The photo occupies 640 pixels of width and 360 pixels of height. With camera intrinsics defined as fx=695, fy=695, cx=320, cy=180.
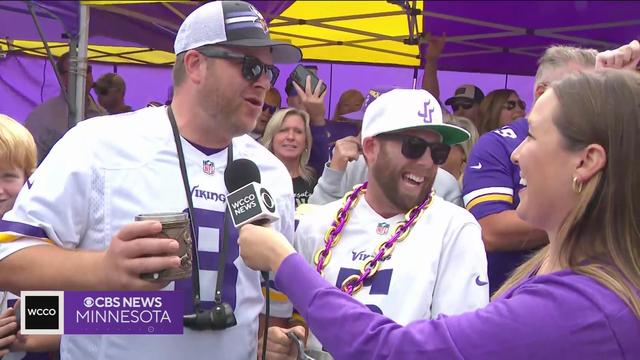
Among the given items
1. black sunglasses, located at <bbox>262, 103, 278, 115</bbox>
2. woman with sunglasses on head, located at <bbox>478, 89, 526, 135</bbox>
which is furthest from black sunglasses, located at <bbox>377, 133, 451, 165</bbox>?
black sunglasses, located at <bbox>262, 103, 278, 115</bbox>

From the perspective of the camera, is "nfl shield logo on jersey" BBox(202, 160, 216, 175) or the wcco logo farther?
"nfl shield logo on jersey" BBox(202, 160, 216, 175)

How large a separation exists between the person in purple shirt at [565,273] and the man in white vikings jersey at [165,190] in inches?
22.0

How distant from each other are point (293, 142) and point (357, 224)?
2.30 m

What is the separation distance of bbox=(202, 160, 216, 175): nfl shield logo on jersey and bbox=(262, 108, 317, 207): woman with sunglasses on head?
2.47 m

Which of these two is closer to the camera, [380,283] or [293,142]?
[380,283]

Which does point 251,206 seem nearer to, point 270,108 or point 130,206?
point 130,206

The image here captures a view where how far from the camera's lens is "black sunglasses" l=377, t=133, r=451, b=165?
107 inches

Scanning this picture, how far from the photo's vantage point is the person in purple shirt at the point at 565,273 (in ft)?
4.43

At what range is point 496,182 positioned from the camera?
3299mm

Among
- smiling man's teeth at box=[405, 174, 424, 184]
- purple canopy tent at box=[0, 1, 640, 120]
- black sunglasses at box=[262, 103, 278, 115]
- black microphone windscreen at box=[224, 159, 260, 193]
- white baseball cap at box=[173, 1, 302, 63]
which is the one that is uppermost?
purple canopy tent at box=[0, 1, 640, 120]

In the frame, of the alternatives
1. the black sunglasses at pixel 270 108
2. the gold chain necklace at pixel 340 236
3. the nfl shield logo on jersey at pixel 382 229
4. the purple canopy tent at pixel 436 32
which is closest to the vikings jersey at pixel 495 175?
the gold chain necklace at pixel 340 236

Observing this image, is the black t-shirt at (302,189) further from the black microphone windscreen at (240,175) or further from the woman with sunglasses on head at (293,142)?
the black microphone windscreen at (240,175)

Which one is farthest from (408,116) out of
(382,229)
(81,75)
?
(81,75)

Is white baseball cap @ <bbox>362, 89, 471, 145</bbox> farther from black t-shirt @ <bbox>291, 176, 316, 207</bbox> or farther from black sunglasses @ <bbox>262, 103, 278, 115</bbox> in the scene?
black sunglasses @ <bbox>262, 103, 278, 115</bbox>
